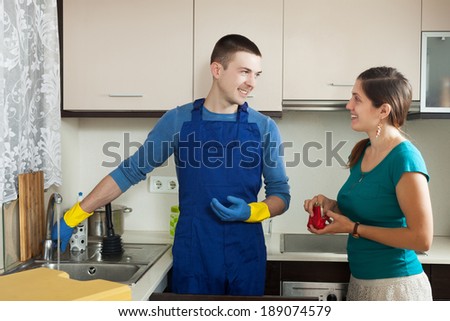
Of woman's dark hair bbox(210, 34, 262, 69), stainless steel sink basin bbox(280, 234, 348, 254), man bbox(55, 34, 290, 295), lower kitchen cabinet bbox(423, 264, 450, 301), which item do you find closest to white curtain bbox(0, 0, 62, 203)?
man bbox(55, 34, 290, 295)

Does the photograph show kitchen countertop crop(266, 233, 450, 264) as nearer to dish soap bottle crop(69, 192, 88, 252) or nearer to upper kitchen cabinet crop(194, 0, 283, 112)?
upper kitchen cabinet crop(194, 0, 283, 112)

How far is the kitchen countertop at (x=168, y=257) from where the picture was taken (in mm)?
1613

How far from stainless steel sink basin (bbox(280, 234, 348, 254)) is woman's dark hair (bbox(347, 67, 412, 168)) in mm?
756

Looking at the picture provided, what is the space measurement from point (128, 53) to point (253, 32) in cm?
57

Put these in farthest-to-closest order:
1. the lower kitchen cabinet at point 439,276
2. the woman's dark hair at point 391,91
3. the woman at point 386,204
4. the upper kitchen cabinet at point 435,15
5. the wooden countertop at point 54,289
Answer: the upper kitchen cabinet at point 435,15 < the lower kitchen cabinet at point 439,276 < the woman's dark hair at point 391,91 < the woman at point 386,204 < the wooden countertop at point 54,289

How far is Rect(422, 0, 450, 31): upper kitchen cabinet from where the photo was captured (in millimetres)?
2164

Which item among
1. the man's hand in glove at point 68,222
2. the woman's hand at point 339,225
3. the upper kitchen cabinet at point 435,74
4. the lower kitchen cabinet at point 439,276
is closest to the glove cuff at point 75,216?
the man's hand in glove at point 68,222

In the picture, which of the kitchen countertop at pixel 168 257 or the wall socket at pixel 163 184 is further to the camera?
the wall socket at pixel 163 184

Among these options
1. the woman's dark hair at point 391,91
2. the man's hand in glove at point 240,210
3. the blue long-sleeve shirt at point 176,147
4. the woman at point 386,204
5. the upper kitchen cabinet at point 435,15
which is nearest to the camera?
the woman at point 386,204

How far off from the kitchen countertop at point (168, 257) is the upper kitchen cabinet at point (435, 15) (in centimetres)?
99

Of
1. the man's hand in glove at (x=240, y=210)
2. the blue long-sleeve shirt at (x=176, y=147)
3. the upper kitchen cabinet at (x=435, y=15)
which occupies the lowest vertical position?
the man's hand in glove at (x=240, y=210)

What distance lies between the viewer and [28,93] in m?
1.86

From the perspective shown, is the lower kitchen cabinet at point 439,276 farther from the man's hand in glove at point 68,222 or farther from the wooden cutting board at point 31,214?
the wooden cutting board at point 31,214

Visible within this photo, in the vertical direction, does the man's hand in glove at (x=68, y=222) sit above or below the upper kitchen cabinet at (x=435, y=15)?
below
